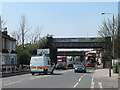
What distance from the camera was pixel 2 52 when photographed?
4569cm

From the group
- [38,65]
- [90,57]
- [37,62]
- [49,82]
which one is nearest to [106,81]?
[49,82]

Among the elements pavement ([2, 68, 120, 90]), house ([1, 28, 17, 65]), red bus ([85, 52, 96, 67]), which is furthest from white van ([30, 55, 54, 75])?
red bus ([85, 52, 96, 67])

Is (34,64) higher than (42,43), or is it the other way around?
(42,43)

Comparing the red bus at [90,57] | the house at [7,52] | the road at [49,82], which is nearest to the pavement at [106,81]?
the road at [49,82]

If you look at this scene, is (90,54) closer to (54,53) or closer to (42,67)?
(54,53)

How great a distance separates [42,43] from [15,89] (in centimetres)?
5721

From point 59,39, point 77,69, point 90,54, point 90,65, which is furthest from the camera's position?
point 59,39

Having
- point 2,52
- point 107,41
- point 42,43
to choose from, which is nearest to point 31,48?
point 42,43

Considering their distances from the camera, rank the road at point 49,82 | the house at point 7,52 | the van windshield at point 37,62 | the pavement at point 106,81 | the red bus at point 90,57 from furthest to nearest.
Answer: the red bus at point 90,57
the house at point 7,52
the van windshield at point 37,62
the pavement at point 106,81
the road at point 49,82

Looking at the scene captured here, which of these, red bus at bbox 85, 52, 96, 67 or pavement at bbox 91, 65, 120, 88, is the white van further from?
red bus at bbox 85, 52, 96, 67

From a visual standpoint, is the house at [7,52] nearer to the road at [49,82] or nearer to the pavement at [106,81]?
the road at [49,82]

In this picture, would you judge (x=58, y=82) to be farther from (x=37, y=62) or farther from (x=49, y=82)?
(x=37, y=62)

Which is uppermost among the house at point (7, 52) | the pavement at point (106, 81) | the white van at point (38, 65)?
the house at point (7, 52)

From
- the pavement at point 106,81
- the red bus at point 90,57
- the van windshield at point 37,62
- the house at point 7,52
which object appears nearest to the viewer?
the pavement at point 106,81
